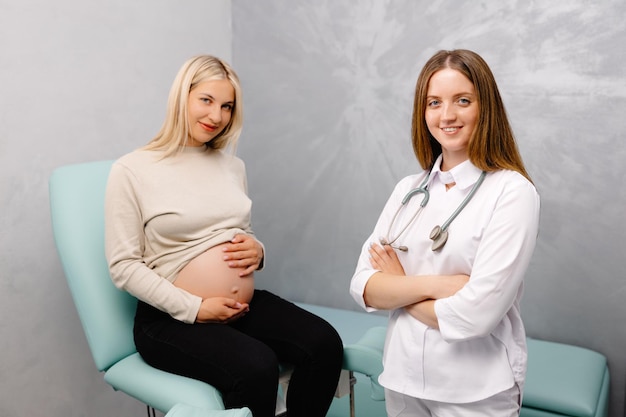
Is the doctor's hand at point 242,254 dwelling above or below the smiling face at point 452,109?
below

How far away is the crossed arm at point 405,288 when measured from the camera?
129 cm

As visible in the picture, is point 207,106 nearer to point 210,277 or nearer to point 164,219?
point 164,219

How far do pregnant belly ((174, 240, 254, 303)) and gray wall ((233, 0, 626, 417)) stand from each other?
1064mm

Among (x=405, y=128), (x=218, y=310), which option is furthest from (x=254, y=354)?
(x=405, y=128)

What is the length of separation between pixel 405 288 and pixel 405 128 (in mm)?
1275

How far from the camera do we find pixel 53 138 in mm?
2066

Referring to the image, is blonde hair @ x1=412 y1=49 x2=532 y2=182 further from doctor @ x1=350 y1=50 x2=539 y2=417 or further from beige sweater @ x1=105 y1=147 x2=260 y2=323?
beige sweater @ x1=105 y1=147 x2=260 y2=323

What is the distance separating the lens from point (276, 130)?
2.80 meters

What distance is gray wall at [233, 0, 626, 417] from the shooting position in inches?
84.2

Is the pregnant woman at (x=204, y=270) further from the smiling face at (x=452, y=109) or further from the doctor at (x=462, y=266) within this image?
the smiling face at (x=452, y=109)

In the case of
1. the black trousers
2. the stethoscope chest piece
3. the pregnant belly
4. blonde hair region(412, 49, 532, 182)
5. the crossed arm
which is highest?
blonde hair region(412, 49, 532, 182)

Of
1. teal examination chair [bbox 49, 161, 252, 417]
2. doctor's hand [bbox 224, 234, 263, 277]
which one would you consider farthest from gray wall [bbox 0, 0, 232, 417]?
doctor's hand [bbox 224, 234, 263, 277]

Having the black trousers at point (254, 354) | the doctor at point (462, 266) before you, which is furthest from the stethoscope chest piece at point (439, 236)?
the black trousers at point (254, 354)

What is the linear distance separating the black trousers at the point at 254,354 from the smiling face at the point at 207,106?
510mm
